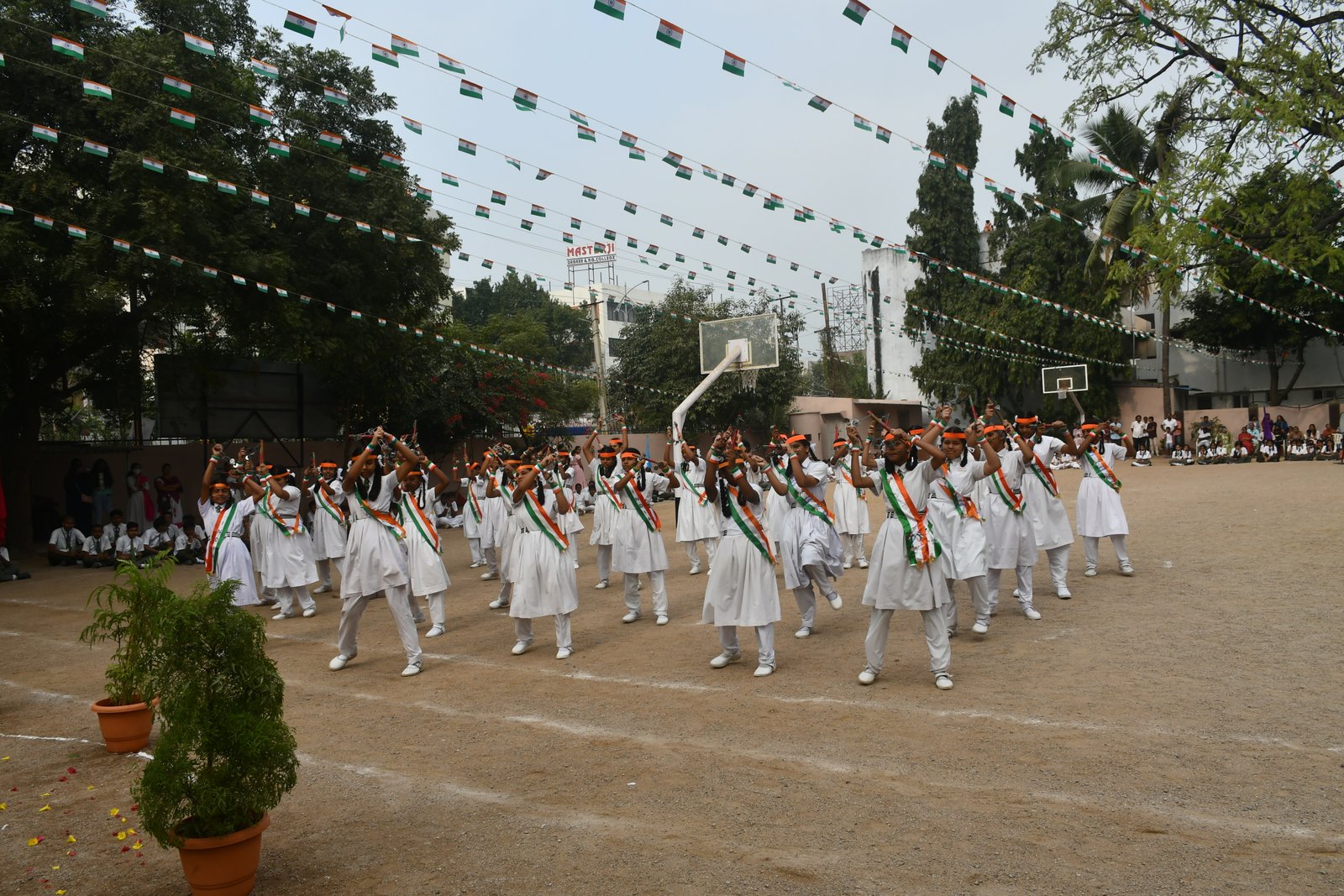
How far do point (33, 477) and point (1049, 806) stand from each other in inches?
972

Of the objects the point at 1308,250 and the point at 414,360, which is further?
the point at 414,360

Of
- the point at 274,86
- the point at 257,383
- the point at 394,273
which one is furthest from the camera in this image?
the point at 257,383

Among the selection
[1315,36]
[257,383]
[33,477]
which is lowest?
[33,477]

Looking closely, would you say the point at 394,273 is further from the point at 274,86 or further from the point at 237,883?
the point at 237,883

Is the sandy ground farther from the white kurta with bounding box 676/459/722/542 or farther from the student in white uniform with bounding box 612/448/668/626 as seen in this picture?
the white kurta with bounding box 676/459/722/542

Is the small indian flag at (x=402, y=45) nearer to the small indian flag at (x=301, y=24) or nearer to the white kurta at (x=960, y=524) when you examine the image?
the small indian flag at (x=301, y=24)

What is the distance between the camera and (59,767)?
6543 mm

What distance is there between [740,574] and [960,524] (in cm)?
205

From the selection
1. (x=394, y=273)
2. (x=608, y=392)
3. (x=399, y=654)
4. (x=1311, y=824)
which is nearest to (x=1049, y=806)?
(x=1311, y=824)

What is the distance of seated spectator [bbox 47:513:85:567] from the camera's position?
19297 millimetres

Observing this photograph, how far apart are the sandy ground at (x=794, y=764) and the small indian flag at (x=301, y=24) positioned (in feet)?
20.4

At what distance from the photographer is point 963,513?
340 inches

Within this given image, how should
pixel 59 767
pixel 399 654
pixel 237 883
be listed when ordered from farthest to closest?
pixel 399 654 → pixel 59 767 → pixel 237 883

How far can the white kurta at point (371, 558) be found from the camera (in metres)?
8.93
